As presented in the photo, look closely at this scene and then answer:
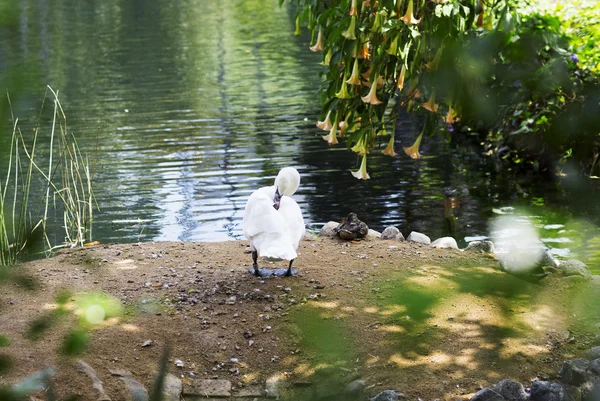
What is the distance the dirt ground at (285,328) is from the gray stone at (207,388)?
61 mm

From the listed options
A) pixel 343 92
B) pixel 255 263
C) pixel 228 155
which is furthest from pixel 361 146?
pixel 228 155

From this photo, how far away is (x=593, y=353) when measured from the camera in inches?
168

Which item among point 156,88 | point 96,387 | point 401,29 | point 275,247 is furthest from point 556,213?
point 156,88

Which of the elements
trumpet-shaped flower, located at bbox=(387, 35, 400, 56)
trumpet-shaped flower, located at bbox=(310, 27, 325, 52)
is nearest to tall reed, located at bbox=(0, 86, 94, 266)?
trumpet-shaped flower, located at bbox=(310, 27, 325, 52)

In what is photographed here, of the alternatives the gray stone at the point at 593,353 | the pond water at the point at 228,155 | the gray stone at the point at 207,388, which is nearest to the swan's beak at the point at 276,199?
the gray stone at the point at 207,388

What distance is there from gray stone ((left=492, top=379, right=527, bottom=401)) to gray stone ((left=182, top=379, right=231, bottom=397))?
4.50 ft

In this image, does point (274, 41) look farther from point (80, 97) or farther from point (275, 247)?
point (275, 247)

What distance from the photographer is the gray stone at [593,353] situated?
425 centimetres

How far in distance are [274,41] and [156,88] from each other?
6116 millimetres

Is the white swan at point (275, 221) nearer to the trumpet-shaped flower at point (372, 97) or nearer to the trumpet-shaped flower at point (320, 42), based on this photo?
the trumpet-shaped flower at point (320, 42)

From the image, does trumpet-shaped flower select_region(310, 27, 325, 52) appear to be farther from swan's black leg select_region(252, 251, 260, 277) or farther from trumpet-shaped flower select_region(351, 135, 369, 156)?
swan's black leg select_region(252, 251, 260, 277)

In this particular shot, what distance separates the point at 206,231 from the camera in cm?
810

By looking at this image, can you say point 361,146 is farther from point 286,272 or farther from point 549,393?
point 549,393

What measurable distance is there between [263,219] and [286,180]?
35 centimetres
